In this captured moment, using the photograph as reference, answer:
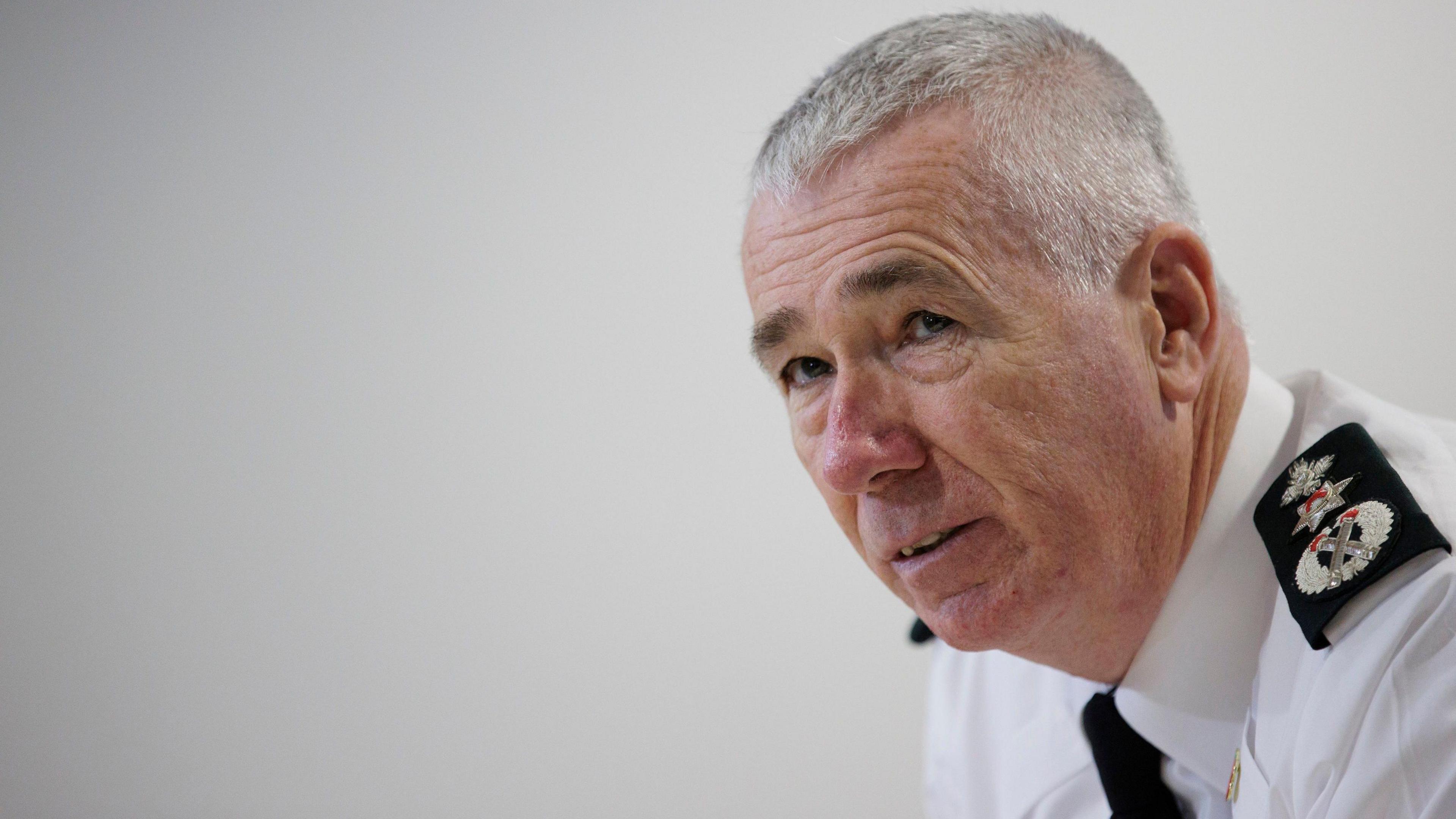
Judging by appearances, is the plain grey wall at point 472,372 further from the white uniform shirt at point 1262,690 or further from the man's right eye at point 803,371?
the man's right eye at point 803,371

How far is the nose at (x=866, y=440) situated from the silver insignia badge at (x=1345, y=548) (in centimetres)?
39

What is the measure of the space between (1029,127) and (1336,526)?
51 centimetres

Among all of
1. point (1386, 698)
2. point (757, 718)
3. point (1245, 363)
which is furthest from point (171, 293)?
point (1386, 698)

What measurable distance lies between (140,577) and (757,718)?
→ 4.88 feet

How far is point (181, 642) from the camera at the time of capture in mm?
2287

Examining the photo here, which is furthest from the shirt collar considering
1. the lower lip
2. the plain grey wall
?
the plain grey wall

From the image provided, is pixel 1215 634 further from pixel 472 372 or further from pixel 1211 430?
pixel 472 372

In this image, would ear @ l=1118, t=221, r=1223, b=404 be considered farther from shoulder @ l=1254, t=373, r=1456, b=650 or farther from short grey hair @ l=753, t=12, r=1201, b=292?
shoulder @ l=1254, t=373, r=1456, b=650

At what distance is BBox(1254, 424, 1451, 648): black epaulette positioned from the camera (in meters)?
0.92

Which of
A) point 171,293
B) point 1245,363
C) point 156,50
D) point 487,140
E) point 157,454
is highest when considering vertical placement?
point 156,50

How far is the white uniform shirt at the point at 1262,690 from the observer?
861 millimetres

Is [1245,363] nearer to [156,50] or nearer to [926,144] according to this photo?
[926,144]

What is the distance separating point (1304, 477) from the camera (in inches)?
42.3

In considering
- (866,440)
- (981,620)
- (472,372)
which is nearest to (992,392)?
(866,440)
